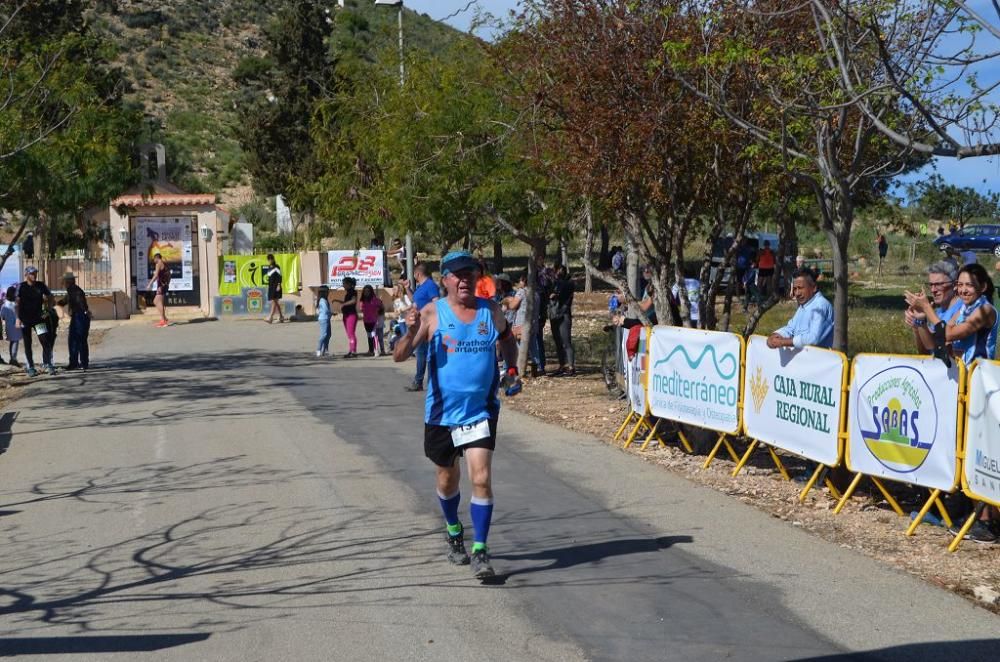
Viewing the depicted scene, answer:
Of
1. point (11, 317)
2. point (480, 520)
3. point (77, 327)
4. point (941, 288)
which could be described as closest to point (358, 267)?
point (77, 327)

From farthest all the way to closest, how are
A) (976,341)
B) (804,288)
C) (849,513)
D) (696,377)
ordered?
(696,377) < (804,288) < (849,513) < (976,341)

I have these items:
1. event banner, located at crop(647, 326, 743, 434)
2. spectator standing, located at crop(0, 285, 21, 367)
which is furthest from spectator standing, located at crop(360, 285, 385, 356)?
event banner, located at crop(647, 326, 743, 434)

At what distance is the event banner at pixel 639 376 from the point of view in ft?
41.0

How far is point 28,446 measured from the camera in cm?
1266

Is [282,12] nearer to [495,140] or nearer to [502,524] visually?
[495,140]

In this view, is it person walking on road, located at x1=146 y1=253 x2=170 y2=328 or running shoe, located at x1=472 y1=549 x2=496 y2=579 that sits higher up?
person walking on road, located at x1=146 y1=253 x2=170 y2=328

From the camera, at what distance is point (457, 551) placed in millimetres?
7449

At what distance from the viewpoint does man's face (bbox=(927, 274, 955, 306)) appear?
923 cm

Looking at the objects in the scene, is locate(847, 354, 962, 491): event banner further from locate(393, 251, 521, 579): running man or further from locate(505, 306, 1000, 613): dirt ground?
locate(393, 251, 521, 579): running man

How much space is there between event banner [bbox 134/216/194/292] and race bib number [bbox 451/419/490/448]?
27707 millimetres

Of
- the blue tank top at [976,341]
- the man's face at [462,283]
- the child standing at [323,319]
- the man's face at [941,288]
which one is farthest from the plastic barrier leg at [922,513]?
the child standing at [323,319]

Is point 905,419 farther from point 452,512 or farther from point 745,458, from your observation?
point 452,512

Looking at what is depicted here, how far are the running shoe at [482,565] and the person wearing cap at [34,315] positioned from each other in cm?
1468

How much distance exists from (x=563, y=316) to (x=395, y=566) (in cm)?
1167
